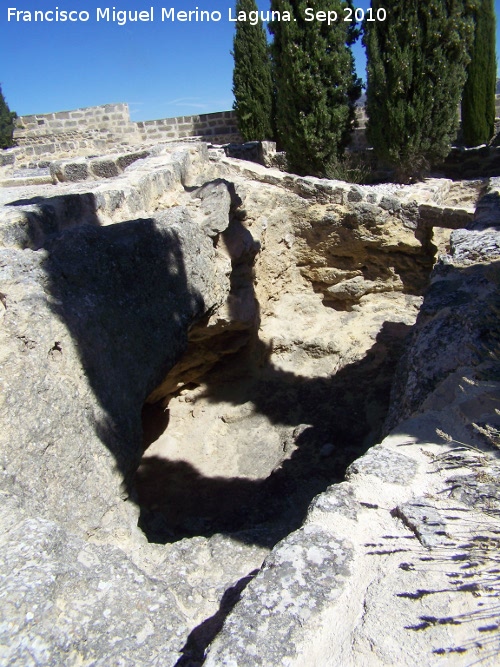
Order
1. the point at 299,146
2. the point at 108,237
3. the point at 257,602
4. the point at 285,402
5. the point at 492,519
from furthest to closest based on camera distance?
the point at 299,146
the point at 285,402
the point at 108,237
the point at 492,519
the point at 257,602

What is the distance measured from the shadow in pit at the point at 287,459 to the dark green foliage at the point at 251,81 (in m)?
9.01

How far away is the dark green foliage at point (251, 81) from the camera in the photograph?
45.1 feet

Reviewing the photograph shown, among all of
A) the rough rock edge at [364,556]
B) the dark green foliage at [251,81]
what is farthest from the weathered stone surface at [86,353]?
the dark green foliage at [251,81]

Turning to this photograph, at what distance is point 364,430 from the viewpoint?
5184mm

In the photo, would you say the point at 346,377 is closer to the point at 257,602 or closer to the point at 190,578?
the point at 190,578

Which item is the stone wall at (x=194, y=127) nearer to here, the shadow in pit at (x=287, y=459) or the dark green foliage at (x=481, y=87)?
the dark green foliage at (x=481, y=87)

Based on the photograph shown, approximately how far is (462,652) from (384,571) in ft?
1.09

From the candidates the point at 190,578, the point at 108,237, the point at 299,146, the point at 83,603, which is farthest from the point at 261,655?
the point at 299,146

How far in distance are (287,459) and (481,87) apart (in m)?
11.7

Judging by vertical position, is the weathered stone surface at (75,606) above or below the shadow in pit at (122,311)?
below

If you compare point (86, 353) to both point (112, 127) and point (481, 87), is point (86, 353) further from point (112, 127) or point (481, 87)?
point (481, 87)

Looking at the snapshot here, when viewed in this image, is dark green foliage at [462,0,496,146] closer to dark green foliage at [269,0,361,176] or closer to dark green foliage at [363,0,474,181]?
dark green foliage at [363,0,474,181]

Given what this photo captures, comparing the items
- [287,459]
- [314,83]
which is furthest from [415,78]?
[287,459]

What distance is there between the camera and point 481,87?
1283 cm
